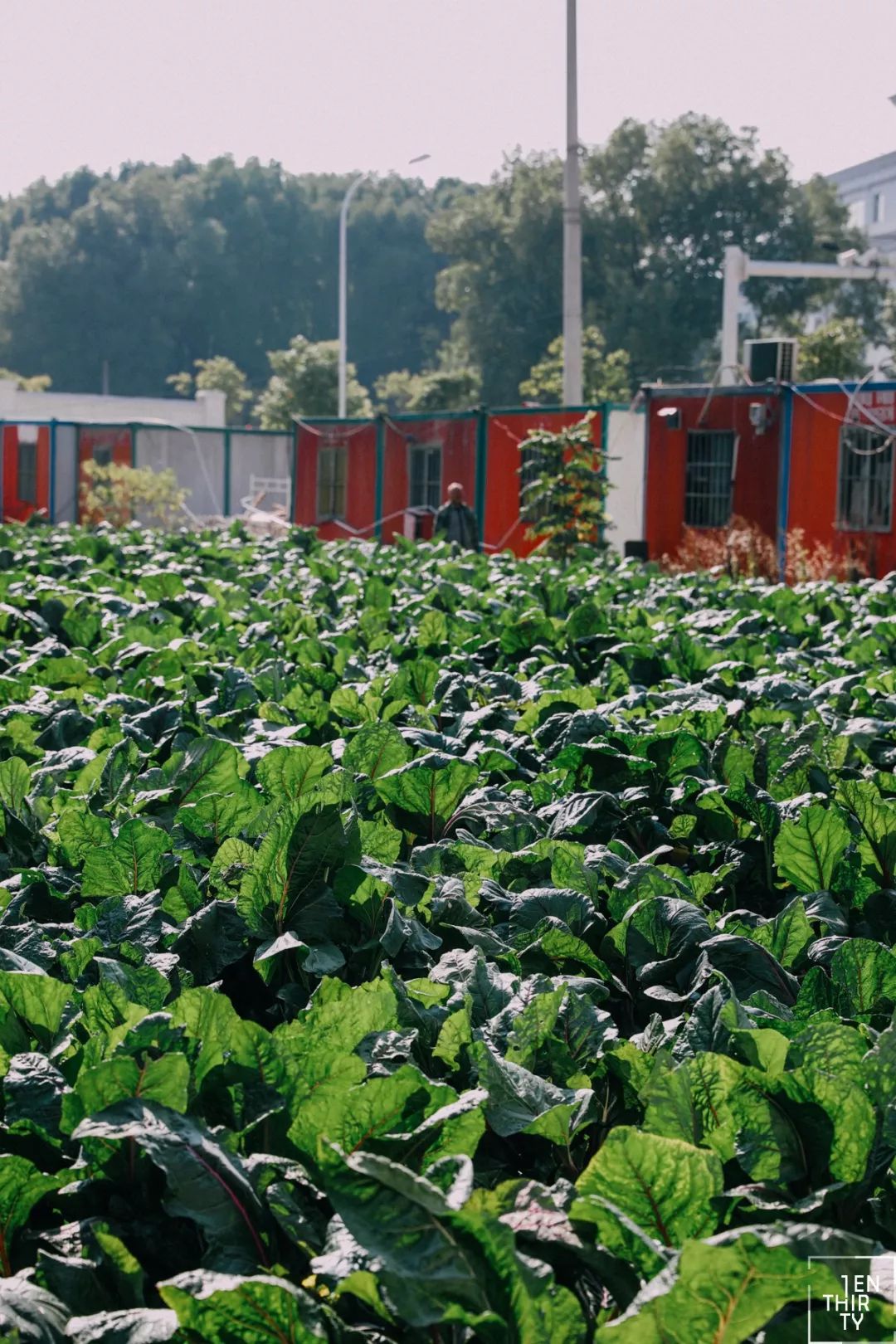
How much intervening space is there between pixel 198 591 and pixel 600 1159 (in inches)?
258

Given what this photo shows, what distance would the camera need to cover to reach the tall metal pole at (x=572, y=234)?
889 inches

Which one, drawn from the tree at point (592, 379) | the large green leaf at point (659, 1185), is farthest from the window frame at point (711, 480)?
the tree at point (592, 379)

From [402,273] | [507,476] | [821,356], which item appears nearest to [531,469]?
[507,476]

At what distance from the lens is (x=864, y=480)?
20.0 m

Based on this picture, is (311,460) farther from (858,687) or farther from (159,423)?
(858,687)

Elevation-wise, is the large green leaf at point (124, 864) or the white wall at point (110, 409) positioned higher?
the white wall at point (110, 409)

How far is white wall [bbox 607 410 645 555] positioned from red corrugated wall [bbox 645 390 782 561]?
0.12m

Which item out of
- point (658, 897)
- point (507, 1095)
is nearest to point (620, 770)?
point (658, 897)

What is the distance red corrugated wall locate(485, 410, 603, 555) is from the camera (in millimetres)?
23984

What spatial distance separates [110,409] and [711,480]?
38.2 m

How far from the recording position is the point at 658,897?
104 inches

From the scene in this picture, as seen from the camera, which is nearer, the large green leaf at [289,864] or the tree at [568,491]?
the large green leaf at [289,864]

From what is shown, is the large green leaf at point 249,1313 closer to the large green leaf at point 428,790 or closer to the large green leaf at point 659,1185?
the large green leaf at point 659,1185

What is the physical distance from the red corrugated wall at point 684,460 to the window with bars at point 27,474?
1798 cm
